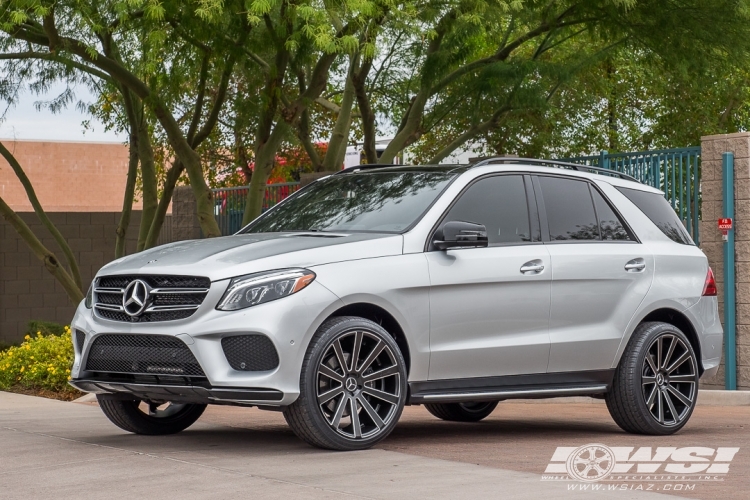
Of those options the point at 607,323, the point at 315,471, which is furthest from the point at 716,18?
the point at 315,471

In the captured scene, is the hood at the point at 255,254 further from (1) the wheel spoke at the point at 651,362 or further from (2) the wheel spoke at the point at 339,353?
(1) the wheel spoke at the point at 651,362

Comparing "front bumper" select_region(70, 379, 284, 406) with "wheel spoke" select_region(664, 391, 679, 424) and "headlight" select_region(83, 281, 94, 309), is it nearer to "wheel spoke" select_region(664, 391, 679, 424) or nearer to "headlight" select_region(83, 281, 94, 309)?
"headlight" select_region(83, 281, 94, 309)

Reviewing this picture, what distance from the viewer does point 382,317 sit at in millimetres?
7805

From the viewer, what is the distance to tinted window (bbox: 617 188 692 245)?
9664 mm

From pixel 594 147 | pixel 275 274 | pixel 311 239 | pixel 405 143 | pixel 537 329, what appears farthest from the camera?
pixel 594 147

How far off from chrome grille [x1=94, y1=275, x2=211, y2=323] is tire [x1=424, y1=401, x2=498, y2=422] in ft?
10.8

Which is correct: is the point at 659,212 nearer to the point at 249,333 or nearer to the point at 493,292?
the point at 493,292

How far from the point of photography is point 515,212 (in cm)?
870

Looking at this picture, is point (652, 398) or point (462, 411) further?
point (462, 411)

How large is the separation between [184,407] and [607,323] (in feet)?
10.2

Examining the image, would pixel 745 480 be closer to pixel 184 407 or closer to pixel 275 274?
pixel 275 274

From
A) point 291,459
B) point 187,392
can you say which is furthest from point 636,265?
point 187,392

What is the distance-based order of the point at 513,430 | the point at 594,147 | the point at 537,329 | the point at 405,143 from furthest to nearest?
1. the point at 594,147
2. the point at 405,143
3. the point at 513,430
4. the point at 537,329

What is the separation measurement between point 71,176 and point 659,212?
42.6m
